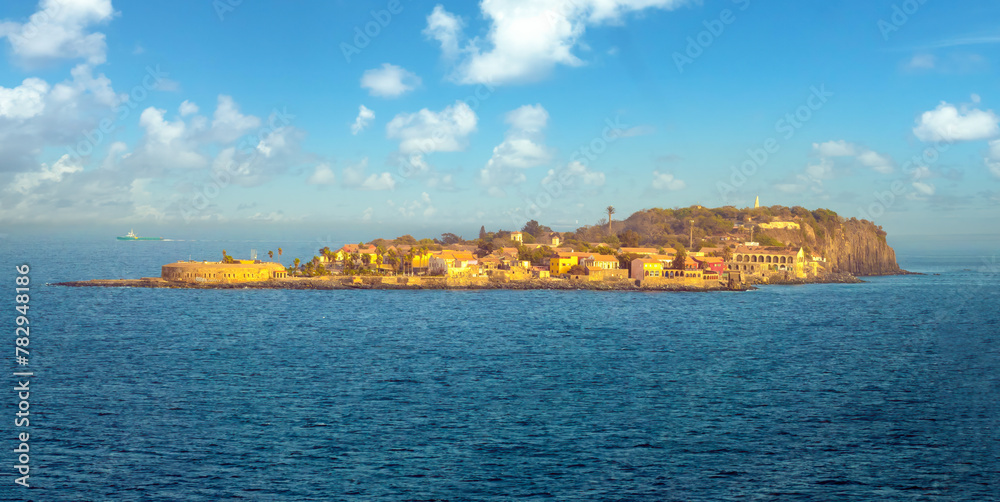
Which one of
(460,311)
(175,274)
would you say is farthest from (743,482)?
(175,274)

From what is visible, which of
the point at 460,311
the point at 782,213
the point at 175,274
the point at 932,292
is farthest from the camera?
the point at 782,213

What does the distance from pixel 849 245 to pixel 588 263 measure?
A: 281 ft

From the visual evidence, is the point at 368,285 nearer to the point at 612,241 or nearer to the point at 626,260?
the point at 626,260

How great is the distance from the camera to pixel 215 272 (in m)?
84.1

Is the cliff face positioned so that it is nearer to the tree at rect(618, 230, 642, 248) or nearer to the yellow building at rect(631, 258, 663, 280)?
the tree at rect(618, 230, 642, 248)

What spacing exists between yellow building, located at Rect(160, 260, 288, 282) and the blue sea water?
105 feet

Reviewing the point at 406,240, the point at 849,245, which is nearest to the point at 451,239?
the point at 406,240

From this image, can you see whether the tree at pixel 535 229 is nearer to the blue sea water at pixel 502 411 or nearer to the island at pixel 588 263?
the island at pixel 588 263

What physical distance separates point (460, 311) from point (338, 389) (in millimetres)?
33167

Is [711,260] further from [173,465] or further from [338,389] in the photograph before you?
[173,465]

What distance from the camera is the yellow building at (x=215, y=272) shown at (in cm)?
8325

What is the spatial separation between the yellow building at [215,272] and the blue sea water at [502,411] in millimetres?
32032

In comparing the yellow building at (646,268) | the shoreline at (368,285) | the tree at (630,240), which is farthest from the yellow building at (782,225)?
the yellow building at (646,268)

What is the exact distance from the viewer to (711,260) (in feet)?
342
